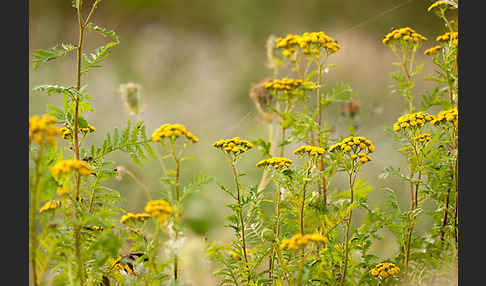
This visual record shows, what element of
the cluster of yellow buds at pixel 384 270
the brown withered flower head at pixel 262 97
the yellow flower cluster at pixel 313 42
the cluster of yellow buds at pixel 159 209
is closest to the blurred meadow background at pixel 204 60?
the brown withered flower head at pixel 262 97

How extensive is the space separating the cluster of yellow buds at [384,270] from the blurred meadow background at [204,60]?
115 cm

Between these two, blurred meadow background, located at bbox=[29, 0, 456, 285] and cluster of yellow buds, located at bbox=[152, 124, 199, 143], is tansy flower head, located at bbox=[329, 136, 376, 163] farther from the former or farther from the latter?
blurred meadow background, located at bbox=[29, 0, 456, 285]

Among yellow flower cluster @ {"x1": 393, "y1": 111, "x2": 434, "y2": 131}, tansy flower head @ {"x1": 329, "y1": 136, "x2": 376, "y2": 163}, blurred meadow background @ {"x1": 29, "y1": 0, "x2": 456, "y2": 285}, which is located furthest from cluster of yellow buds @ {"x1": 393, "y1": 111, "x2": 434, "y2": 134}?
blurred meadow background @ {"x1": 29, "y1": 0, "x2": 456, "y2": 285}

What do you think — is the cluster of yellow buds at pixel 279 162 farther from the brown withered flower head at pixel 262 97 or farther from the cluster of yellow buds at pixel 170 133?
the brown withered flower head at pixel 262 97

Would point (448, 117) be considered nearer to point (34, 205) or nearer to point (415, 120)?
point (415, 120)

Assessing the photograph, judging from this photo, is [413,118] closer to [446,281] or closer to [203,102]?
[446,281]

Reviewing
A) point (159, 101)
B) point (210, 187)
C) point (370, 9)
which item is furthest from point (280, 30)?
point (210, 187)

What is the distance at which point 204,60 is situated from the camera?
2.46 meters

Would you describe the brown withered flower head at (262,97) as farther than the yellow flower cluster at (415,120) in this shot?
Yes

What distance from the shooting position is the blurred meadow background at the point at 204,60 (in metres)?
2.02

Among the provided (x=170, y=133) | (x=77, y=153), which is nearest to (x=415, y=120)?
(x=170, y=133)

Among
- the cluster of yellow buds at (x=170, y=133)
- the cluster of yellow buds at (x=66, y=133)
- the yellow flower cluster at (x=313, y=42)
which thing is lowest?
the cluster of yellow buds at (x=170, y=133)

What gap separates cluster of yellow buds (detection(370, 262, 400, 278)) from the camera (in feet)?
2.57

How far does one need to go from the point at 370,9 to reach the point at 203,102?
102 centimetres
